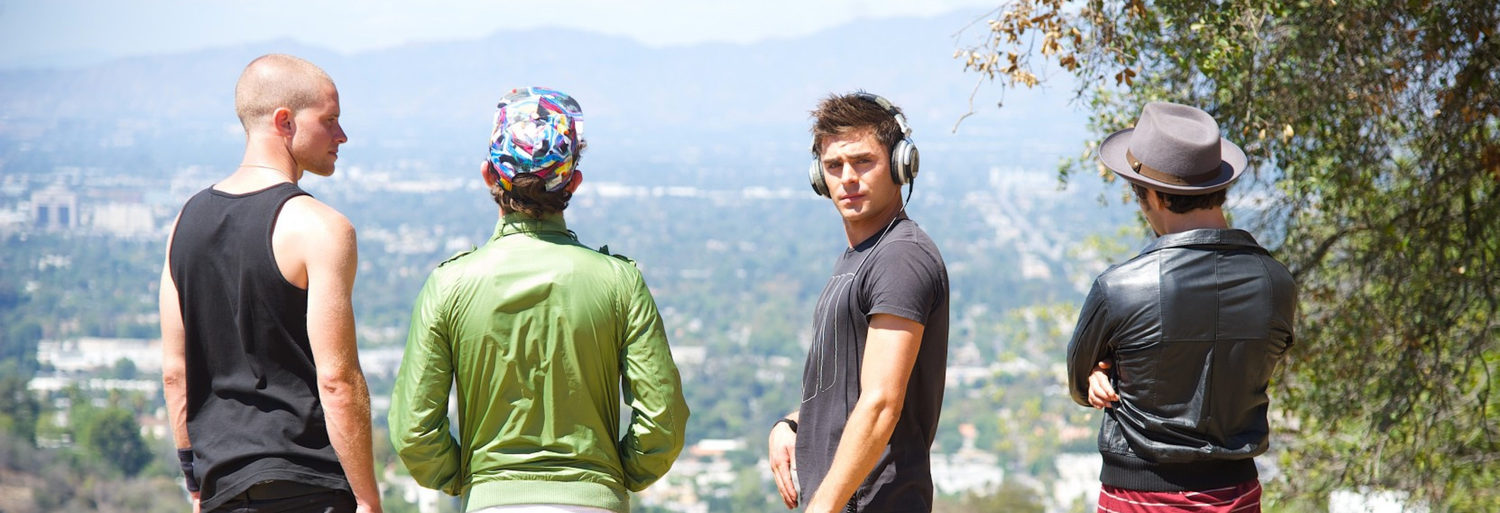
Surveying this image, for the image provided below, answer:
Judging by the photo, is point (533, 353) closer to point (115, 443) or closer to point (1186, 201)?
point (1186, 201)

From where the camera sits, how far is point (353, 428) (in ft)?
9.71

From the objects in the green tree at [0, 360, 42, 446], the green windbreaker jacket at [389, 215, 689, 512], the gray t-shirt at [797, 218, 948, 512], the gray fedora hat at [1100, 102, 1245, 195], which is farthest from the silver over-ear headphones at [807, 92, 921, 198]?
the green tree at [0, 360, 42, 446]

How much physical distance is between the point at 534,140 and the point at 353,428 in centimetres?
87

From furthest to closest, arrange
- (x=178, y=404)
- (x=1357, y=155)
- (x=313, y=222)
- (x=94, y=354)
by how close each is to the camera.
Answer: (x=94, y=354), (x=1357, y=155), (x=178, y=404), (x=313, y=222)

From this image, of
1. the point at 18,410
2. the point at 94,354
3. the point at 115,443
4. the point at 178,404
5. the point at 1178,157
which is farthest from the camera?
the point at 94,354

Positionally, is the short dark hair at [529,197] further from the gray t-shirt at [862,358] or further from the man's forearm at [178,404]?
the man's forearm at [178,404]

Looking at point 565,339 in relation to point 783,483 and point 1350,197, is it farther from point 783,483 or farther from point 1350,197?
point 1350,197

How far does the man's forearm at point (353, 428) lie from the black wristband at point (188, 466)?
0.46 m

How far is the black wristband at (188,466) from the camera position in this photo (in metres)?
3.17

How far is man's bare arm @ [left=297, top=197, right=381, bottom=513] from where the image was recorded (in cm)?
289

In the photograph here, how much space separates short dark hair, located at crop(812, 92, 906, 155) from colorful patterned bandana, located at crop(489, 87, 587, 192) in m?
0.67

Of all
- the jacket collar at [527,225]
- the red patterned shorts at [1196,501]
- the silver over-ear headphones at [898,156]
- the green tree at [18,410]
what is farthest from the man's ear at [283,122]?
the green tree at [18,410]

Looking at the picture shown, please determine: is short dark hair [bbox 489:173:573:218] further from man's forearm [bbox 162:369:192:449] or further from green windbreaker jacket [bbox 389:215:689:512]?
man's forearm [bbox 162:369:192:449]

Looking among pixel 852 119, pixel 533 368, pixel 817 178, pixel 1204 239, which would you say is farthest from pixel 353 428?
pixel 1204 239
